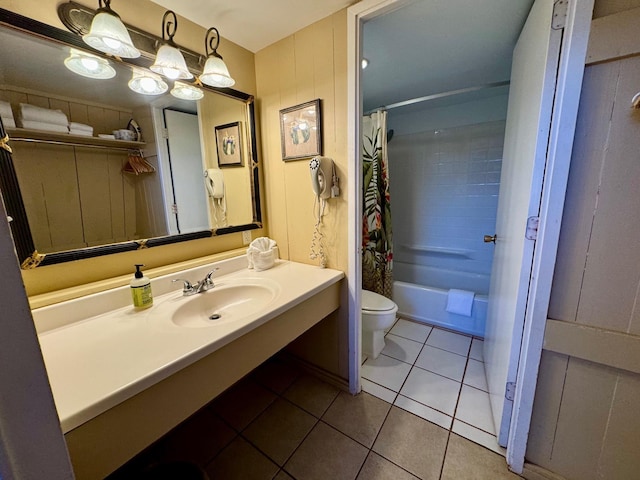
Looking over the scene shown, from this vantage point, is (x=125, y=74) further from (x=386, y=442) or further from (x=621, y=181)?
(x=386, y=442)

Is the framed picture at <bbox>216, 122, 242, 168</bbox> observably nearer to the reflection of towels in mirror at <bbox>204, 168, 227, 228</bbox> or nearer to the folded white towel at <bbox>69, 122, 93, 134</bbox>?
the reflection of towels in mirror at <bbox>204, 168, 227, 228</bbox>

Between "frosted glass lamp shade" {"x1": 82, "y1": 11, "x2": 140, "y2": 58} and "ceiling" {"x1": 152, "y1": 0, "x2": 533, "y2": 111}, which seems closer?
"frosted glass lamp shade" {"x1": 82, "y1": 11, "x2": 140, "y2": 58}

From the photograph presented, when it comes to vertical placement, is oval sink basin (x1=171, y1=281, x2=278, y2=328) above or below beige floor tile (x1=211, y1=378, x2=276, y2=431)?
above

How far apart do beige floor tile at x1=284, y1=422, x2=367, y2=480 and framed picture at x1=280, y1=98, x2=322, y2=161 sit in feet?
4.81

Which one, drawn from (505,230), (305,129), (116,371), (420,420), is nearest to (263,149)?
(305,129)

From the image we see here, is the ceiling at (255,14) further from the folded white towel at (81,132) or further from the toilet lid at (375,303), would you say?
the toilet lid at (375,303)

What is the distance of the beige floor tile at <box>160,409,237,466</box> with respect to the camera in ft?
4.05

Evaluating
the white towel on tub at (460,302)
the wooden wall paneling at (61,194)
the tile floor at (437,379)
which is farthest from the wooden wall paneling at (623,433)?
the wooden wall paneling at (61,194)

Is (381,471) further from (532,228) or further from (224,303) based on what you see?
(532,228)

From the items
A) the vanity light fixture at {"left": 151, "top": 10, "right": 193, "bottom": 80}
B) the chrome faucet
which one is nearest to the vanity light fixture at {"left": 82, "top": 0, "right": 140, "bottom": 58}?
the vanity light fixture at {"left": 151, "top": 10, "right": 193, "bottom": 80}

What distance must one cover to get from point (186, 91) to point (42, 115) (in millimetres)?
566

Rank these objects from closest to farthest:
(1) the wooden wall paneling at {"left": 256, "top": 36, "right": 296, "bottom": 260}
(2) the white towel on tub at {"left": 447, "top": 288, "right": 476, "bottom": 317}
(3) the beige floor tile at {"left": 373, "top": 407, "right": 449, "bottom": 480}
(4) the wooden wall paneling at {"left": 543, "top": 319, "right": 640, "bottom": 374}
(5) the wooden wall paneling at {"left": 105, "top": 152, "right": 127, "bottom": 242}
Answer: (4) the wooden wall paneling at {"left": 543, "top": 319, "right": 640, "bottom": 374}, (5) the wooden wall paneling at {"left": 105, "top": 152, "right": 127, "bottom": 242}, (3) the beige floor tile at {"left": 373, "top": 407, "right": 449, "bottom": 480}, (1) the wooden wall paneling at {"left": 256, "top": 36, "right": 296, "bottom": 260}, (2) the white towel on tub at {"left": 447, "top": 288, "right": 476, "bottom": 317}

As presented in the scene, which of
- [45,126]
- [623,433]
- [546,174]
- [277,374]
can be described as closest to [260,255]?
[277,374]

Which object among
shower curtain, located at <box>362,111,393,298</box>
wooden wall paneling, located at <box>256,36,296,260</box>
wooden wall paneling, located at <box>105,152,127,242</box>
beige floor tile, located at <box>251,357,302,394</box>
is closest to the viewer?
wooden wall paneling, located at <box>105,152,127,242</box>
